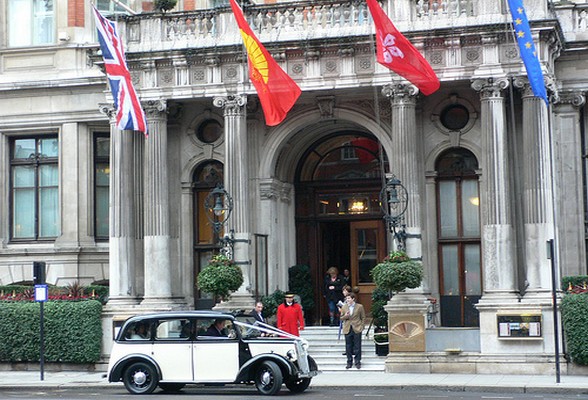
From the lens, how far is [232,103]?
32.2m

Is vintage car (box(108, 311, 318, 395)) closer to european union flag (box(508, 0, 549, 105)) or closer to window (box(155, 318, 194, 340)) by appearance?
window (box(155, 318, 194, 340))

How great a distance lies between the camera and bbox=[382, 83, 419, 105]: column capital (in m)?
30.8

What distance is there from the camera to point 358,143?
35344 mm

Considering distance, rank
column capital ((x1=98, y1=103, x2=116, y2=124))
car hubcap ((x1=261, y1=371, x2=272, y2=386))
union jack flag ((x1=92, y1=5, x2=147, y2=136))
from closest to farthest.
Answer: car hubcap ((x1=261, y1=371, x2=272, y2=386))
union jack flag ((x1=92, y1=5, x2=147, y2=136))
column capital ((x1=98, y1=103, x2=116, y2=124))

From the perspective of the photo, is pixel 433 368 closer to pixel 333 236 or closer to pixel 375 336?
pixel 375 336

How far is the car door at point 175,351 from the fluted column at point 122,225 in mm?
7300

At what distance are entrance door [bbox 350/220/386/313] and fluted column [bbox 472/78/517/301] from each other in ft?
17.5

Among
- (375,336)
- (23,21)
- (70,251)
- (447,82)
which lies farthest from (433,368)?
(23,21)

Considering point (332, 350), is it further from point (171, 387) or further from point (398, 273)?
point (171, 387)

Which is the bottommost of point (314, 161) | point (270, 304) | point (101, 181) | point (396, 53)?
point (270, 304)

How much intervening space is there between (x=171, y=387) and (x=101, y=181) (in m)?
13.2

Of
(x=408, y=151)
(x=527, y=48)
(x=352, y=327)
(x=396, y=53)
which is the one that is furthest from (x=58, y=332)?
(x=527, y=48)

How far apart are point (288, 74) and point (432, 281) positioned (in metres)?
6.85

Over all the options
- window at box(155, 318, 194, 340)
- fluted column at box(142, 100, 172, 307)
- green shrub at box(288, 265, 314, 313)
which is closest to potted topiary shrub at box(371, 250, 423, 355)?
green shrub at box(288, 265, 314, 313)
